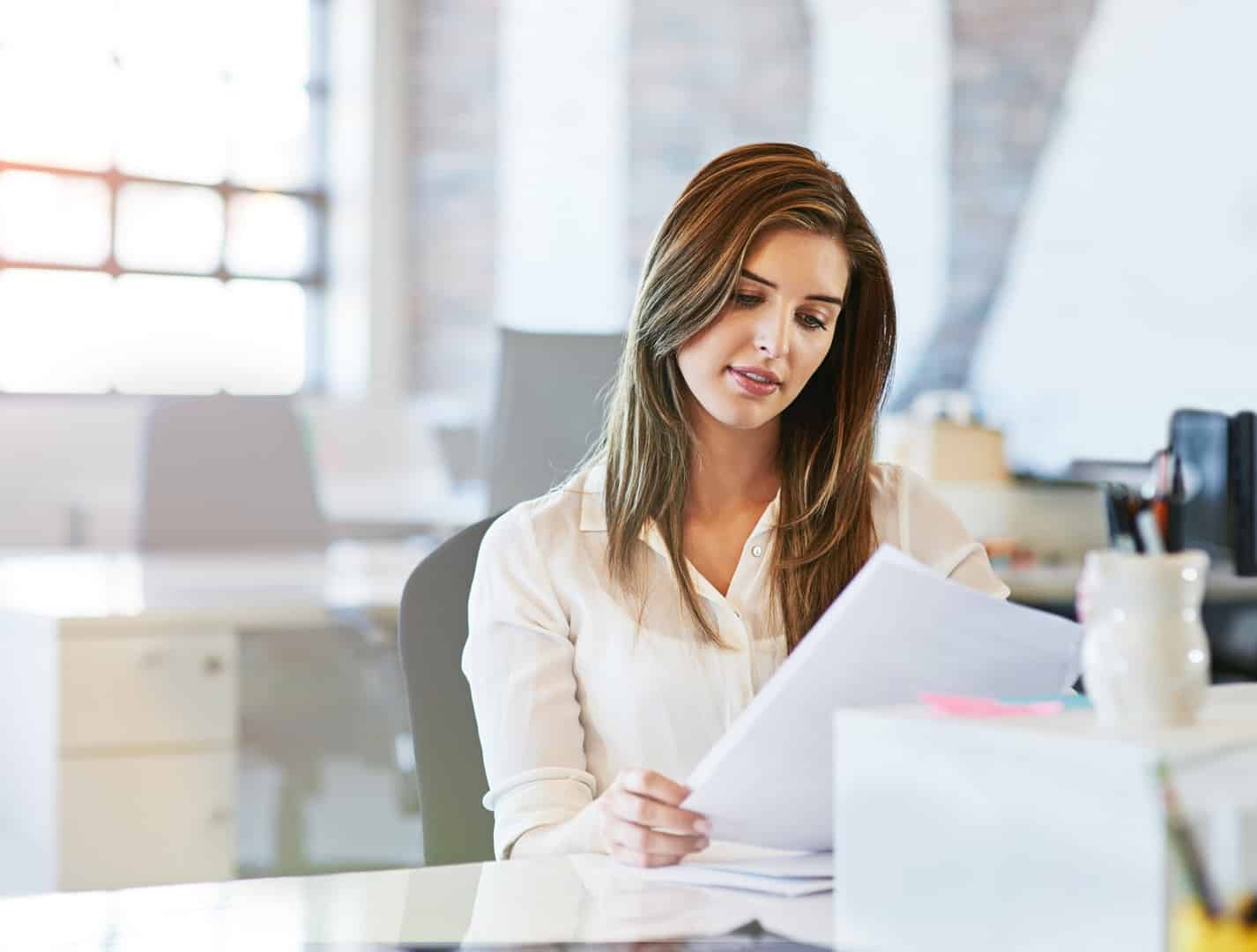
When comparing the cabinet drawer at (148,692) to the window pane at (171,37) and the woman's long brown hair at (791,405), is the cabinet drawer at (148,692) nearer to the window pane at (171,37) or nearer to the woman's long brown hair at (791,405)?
the woman's long brown hair at (791,405)

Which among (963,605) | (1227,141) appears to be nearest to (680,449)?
(963,605)

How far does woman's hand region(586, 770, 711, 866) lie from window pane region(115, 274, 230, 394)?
5.12 metres

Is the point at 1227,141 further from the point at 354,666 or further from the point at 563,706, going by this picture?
the point at 563,706

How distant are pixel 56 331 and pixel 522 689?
190 inches

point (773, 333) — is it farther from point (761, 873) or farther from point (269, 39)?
point (269, 39)

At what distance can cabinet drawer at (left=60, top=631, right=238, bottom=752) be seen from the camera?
7.65ft

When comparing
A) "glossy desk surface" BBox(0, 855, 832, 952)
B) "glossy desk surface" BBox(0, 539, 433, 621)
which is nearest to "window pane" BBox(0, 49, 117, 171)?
"glossy desk surface" BBox(0, 539, 433, 621)

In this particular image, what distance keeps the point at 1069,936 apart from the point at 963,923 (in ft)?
0.18

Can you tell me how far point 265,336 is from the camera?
6094 mm

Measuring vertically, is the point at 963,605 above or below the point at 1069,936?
above

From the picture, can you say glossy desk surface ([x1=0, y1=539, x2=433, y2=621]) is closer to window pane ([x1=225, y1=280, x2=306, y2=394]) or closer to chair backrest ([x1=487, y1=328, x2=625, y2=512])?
chair backrest ([x1=487, y1=328, x2=625, y2=512])

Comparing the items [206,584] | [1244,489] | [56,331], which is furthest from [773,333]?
[56,331]

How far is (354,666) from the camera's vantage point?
8.76ft

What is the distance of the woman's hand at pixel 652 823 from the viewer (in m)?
0.96
